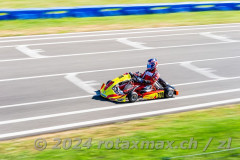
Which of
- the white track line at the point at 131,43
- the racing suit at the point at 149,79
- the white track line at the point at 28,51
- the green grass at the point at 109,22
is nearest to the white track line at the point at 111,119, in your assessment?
the racing suit at the point at 149,79

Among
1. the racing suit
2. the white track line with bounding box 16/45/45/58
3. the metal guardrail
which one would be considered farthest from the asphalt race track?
the metal guardrail

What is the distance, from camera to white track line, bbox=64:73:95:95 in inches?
595

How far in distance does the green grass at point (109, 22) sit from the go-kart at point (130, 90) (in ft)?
34.2

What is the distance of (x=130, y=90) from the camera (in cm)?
1393

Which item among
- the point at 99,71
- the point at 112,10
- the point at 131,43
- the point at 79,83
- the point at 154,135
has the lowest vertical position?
the point at 154,135

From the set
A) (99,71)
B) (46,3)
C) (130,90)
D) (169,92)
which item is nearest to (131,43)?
(99,71)

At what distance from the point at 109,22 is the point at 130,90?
12.7m

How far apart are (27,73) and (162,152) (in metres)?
8.92

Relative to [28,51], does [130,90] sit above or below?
below

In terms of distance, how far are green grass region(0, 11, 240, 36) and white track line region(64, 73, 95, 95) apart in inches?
286

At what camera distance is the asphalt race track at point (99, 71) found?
507 inches

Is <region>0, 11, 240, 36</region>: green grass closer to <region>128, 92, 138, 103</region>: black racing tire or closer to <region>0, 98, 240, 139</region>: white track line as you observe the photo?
<region>128, 92, 138, 103</region>: black racing tire

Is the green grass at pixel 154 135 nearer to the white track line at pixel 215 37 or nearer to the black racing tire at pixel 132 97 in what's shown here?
the black racing tire at pixel 132 97

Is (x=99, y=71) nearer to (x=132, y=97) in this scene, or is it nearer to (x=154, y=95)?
(x=154, y=95)
